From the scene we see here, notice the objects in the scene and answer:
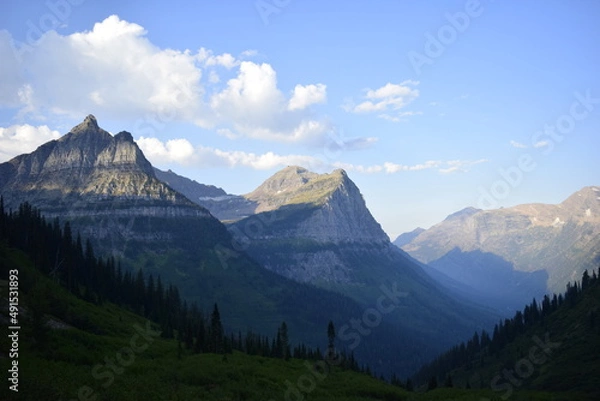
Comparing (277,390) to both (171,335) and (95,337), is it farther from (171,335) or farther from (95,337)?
(171,335)

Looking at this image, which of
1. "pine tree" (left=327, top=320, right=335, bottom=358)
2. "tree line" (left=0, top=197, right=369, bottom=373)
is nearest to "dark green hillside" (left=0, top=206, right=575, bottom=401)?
"tree line" (left=0, top=197, right=369, bottom=373)

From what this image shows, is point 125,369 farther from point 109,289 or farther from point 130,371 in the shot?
point 109,289

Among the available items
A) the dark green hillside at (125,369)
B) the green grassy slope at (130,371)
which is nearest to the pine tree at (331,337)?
the dark green hillside at (125,369)

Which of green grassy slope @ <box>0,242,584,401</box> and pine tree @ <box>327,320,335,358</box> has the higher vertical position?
green grassy slope @ <box>0,242,584,401</box>

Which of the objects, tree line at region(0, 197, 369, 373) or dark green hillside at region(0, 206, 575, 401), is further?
tree line at region(0, 197, 369, 373)

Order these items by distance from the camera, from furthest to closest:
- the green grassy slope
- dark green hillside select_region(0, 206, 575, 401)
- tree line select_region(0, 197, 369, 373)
A: tree line select_region(0, 197, 369, 373) < dark green hillside select_region(0, 206, 575, 401) < the green grassy slope

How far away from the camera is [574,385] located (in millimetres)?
145875

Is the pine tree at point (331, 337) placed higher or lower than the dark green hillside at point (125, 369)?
lower

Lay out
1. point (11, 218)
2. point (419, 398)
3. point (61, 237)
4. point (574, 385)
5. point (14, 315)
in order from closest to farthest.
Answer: point (14, 315) → point (419, 398) → point (574, 385) → point (11, 218) → point (61, 237)

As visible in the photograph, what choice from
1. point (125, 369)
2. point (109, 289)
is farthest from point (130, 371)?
point (109, 289)

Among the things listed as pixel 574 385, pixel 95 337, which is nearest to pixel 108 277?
pixel 95 337

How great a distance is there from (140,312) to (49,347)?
103 m

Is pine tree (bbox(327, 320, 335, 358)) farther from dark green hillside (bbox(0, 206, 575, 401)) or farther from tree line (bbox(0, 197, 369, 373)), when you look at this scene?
dark green hillside (bbox(0, 206, 575, 401))

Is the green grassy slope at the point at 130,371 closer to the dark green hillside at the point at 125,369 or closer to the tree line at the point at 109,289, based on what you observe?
the dark green hillside at the point at 125,369
